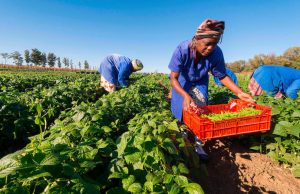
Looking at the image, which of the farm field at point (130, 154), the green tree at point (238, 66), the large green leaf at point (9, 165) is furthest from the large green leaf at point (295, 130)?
the green tree at point (238, 66)

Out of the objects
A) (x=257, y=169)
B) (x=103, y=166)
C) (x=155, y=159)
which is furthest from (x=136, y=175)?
(x=257, y=169)

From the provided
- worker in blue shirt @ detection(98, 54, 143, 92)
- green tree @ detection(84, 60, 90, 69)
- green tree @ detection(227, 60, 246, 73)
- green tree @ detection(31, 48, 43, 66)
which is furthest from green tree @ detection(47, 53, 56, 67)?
worker in blue shirt @ detection(98, 54, 143, 92)

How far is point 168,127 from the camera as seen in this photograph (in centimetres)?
229

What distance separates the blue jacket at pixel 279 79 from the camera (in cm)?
531

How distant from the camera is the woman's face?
299 cm

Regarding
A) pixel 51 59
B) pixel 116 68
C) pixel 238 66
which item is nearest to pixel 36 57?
pixel 51 59

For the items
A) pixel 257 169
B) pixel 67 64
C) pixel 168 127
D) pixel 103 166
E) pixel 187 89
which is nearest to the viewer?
pixel 103 166

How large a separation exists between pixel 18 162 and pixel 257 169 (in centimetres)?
298

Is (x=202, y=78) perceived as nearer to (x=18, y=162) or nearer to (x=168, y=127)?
(x=168, y=127)

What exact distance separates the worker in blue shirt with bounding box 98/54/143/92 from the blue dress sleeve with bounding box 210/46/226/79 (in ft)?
13.0

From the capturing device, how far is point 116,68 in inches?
304

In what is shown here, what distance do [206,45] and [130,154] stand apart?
1.88m

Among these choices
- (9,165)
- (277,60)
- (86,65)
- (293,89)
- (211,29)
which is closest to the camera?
(9,165)

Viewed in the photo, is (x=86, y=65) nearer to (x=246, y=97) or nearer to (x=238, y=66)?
(x=238, y=66)
